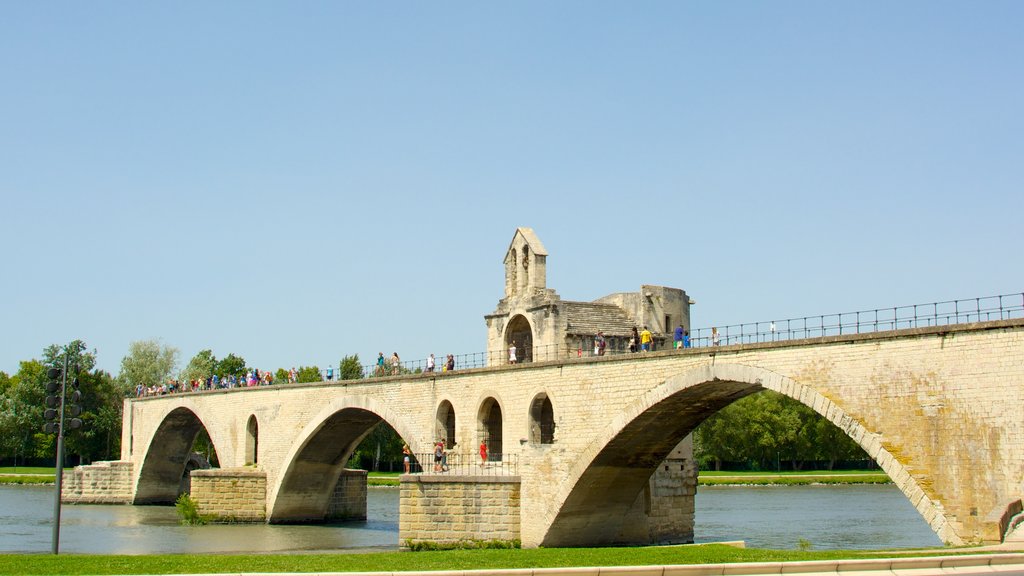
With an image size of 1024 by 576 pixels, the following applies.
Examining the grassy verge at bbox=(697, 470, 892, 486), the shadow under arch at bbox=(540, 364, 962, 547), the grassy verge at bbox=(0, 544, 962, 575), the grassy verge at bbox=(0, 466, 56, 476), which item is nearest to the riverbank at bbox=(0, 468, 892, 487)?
the grassy verge at bbox=(697, 470, 892, 486)

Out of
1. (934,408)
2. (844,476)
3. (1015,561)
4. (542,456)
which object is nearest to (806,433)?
(844,476)

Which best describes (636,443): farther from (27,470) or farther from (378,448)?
(27,470)

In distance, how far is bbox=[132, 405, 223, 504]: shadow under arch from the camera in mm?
61750

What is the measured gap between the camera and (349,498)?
49.3 meters

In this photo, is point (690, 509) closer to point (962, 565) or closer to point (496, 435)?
point (496, 435)

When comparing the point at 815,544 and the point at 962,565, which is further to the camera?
the point at 815,544

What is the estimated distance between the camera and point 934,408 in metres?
22.0

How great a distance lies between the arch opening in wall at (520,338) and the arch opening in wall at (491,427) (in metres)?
2.78

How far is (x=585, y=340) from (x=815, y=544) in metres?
9.69

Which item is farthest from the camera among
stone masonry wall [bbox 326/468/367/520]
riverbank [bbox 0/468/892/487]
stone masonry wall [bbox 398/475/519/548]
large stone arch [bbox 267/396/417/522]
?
riverbank [bbox 0/468/892/487]

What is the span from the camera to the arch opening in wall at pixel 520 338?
38281 millimetres

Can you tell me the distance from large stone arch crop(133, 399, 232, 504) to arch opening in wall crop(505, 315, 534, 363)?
28316mm

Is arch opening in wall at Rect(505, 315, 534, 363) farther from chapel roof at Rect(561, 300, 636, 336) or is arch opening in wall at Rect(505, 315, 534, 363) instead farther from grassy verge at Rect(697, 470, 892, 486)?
grassy verge at Rect(697, 470, 892, 486)

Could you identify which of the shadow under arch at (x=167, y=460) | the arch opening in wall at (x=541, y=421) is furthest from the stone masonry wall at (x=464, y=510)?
the shadow under arch at (x=167, y=460)
